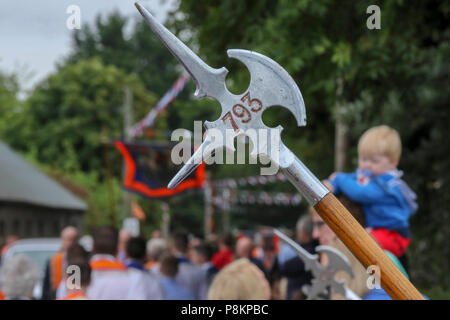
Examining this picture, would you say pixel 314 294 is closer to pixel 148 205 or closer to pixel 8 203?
pixel 8 203

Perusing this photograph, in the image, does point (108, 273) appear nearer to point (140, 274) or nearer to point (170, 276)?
Answer: point (140, 274)

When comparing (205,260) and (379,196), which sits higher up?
(205,260)

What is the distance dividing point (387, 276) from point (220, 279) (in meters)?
2.33

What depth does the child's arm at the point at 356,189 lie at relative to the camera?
11.0 ft

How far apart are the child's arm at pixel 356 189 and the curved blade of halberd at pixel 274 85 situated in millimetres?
1719

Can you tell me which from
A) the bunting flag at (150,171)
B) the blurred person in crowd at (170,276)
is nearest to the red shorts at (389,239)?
the blurred person in crowd at (170,276)

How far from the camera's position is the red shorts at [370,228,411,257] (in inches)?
139

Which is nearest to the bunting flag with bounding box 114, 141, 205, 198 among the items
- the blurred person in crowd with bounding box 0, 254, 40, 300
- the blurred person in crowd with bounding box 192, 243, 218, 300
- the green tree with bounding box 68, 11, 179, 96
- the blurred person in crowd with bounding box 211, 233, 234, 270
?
the blurred person in crowd with bounding box 211, 233, 234, 270

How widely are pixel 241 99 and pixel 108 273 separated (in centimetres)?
466

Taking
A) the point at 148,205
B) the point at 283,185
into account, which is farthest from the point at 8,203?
the point at 148,205

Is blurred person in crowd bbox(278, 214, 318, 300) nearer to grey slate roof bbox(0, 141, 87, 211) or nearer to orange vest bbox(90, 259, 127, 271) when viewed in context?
orange vest bbox(90, 259, 127, 271)

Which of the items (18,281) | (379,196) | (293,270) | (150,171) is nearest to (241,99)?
(379,196)

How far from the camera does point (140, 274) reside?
6.38 meters

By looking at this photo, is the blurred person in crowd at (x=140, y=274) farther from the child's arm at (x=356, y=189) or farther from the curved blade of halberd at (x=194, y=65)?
the curved blade of halberd at (x=194, y=65)
